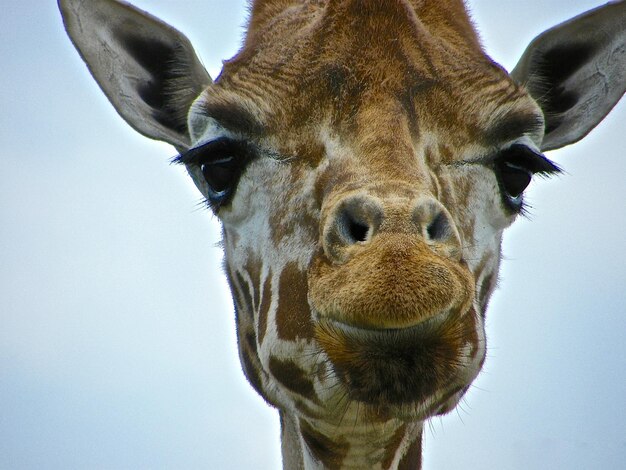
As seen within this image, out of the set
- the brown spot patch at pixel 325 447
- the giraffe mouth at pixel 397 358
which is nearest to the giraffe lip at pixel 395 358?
the giraffe mouth at pixel 397 358

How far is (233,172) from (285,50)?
0.91 m

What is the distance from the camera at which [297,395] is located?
16.2 feet

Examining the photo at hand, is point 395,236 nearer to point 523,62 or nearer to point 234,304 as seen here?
point 234,304

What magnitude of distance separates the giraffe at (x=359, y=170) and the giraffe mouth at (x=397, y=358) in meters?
0.01

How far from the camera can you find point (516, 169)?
552cm

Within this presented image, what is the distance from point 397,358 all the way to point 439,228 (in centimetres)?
69

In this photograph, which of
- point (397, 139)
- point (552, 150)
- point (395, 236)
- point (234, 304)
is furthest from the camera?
point (552, 150)

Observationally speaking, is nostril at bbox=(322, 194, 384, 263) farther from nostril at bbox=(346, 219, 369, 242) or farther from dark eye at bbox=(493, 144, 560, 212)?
dark eye at bbox=(493, 144, 560, 212)

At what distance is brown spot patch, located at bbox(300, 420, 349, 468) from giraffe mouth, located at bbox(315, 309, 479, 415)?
119 cm

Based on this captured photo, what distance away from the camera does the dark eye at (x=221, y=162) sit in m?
5.41

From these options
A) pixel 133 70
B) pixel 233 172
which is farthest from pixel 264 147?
pixel 133 70

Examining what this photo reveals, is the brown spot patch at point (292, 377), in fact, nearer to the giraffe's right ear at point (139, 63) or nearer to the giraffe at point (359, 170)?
the giraffe at point (359, 170)

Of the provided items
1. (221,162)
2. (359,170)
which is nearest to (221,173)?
(221,162)

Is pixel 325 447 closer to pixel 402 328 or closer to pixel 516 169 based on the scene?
pixel 402 328
